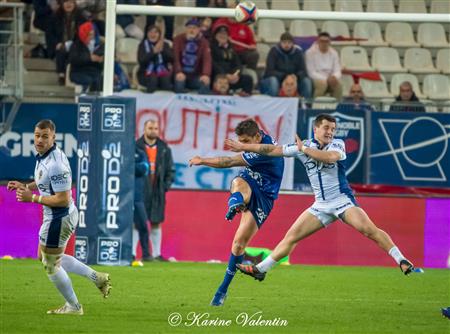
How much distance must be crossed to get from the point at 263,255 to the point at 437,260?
125 inches

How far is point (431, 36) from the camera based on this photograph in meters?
26.4

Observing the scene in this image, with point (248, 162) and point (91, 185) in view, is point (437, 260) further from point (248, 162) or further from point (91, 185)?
point (248, 162)

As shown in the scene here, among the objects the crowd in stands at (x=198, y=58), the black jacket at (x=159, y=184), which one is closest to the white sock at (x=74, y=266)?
the black jacket at (x=159, y=184)

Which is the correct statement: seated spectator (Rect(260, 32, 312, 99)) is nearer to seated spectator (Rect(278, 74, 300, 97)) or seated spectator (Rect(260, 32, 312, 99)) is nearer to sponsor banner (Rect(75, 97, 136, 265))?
seated spectator (Rect(278, 74, 300, 97))

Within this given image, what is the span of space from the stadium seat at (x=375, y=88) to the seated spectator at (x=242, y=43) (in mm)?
2450

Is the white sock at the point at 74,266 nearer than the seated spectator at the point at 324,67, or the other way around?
the white sock at the point at 74,266

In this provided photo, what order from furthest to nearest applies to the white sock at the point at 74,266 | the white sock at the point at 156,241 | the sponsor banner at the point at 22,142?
the sponsor banner at the point at 22,142
the white sock at the point at 156,241
the white sock at the point at 74,266

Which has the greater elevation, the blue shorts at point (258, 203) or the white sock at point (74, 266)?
the blue shorts at point (258, 203)

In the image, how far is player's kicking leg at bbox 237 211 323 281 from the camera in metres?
13.8

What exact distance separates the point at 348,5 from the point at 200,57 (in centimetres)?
347

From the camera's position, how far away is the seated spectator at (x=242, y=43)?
24.3 meters

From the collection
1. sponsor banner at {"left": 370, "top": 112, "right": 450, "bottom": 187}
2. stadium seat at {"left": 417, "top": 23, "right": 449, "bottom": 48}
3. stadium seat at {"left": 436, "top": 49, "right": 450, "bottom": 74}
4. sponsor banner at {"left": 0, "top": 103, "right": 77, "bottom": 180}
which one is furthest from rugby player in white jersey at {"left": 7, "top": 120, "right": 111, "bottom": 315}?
stadium seat at {"left": 417, "top": 23, "right": 449, "bottom": 48}

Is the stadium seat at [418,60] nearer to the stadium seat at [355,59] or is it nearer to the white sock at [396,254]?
the stadium seat at [355,59]

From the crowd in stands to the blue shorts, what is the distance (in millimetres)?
8498
